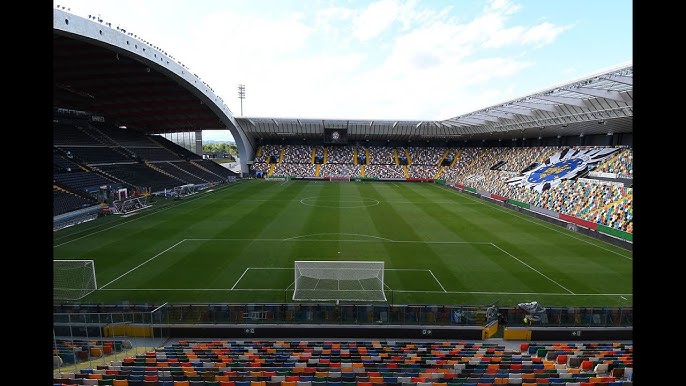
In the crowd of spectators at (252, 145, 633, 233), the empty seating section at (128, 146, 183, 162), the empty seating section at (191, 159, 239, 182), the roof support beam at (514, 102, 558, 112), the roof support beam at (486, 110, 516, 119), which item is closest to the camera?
the crowd of spectators at (252, 145, 633, 233)

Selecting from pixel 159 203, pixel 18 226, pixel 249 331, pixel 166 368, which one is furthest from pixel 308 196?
pixel 18 226

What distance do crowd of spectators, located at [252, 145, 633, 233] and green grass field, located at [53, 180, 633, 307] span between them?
3329 millimetres

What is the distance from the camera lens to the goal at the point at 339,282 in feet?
58.1

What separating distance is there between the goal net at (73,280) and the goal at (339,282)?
9504 millimetres

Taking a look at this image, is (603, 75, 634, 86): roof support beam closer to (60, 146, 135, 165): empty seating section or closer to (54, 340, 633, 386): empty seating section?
(54, 340, 633, 386): empty seating section

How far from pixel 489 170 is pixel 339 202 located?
2929cm

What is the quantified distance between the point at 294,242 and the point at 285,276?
6664mm

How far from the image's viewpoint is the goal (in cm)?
1771

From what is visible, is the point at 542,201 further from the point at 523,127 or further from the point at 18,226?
the point at 18,226

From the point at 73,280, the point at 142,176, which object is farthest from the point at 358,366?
the point at 142,176

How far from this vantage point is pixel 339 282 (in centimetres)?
1886

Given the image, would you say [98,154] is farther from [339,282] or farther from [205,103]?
[339,282]

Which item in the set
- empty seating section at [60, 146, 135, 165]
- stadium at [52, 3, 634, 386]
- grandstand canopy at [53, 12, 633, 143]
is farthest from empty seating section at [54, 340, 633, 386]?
empty seating section at [60, 146, 135, 165]

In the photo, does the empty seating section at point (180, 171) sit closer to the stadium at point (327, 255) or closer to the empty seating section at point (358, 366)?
the stadium at point (327, 255)
